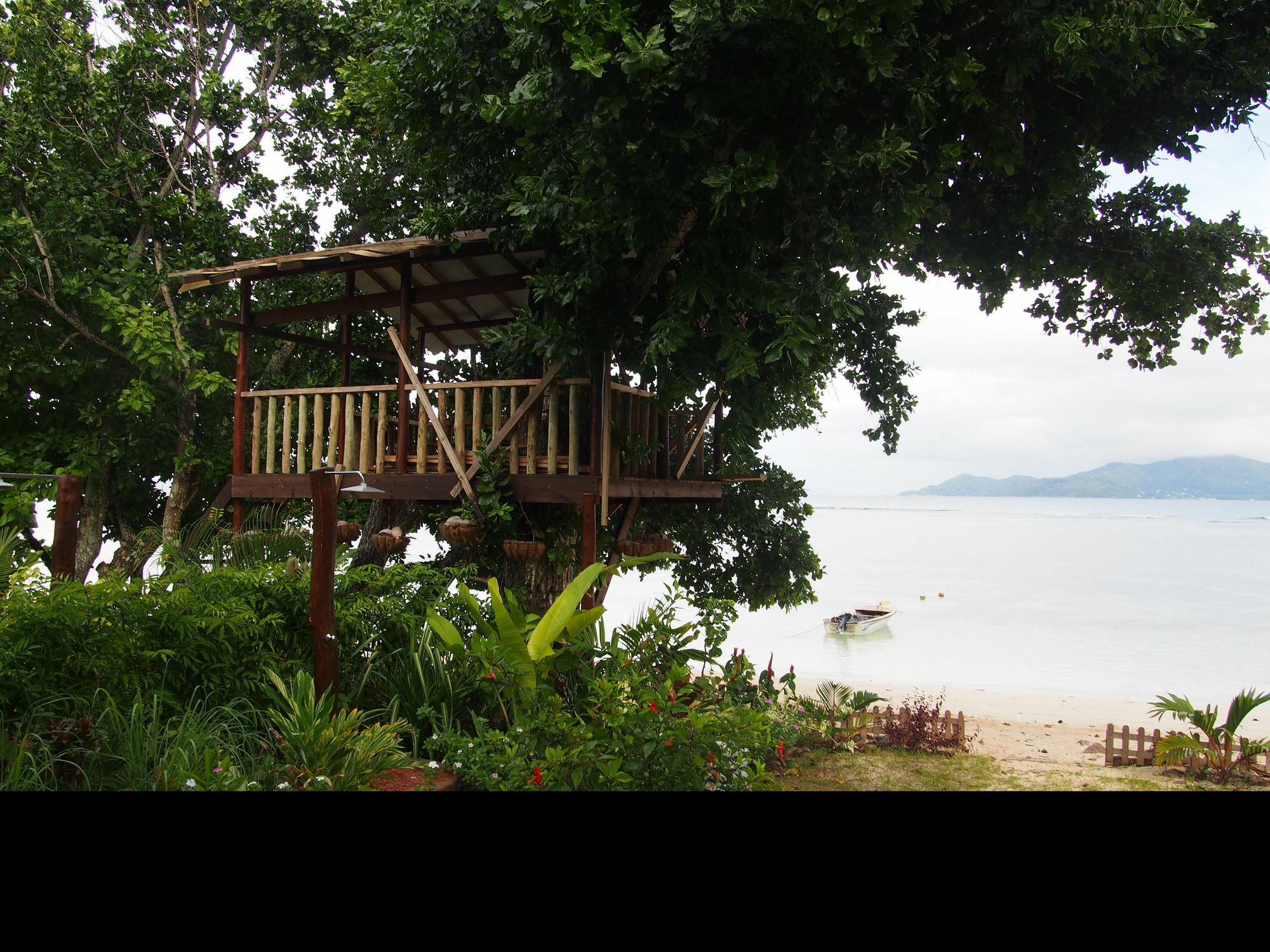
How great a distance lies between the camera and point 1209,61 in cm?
643

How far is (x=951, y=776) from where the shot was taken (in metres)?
7.25

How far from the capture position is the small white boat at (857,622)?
2317 cm

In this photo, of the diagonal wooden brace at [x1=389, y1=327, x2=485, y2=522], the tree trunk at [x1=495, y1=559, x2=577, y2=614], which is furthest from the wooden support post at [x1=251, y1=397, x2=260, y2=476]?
the tree trunk at [x1=495, y1=559, x2=577, y2=614]

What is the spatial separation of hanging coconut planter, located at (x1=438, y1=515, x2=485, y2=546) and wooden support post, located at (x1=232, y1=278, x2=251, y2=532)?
2518 millimetres

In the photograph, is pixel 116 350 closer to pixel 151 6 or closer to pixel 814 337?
pixel 151 6

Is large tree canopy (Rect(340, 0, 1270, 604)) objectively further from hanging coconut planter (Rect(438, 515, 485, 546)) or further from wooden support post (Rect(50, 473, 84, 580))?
wooden support post (Rect(50, 473, 84, 580))

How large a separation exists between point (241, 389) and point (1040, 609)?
3325 cm

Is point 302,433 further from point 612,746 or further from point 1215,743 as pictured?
point 1215,743

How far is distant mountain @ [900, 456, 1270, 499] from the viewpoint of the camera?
24.2m

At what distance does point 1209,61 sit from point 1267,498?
21506mm

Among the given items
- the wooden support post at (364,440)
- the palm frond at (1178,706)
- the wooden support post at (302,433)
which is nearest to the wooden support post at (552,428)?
the wooden support post at (364,440)

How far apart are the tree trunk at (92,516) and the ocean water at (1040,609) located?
277 inches

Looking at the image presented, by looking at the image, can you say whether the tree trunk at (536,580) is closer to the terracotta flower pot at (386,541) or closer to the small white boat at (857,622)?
the terracotta flower pot at (386,541)
